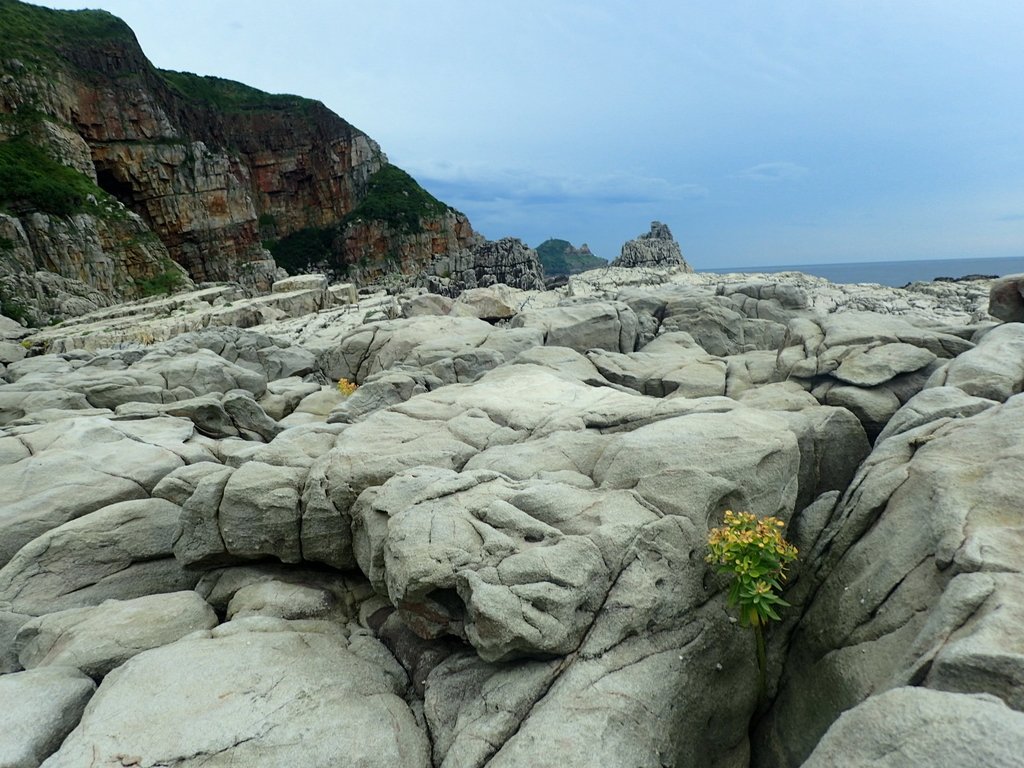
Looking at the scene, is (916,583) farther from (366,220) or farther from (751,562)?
(366,220)

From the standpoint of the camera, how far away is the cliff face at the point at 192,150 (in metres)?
85.9

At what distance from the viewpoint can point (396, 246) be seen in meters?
127

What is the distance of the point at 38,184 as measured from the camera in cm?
7256

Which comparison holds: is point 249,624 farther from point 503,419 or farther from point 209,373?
point 209,373

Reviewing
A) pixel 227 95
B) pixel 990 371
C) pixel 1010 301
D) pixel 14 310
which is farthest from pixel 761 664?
pixel 227 95

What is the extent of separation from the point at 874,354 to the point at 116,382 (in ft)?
104

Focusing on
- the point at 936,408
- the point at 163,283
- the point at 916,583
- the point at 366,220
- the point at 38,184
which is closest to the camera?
the point at 916,583

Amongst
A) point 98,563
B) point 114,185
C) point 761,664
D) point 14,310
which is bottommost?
point 98,563

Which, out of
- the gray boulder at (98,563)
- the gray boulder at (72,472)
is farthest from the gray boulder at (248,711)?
the gray boulder at (72,472)

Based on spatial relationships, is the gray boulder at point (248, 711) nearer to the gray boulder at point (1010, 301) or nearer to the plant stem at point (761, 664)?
the plant stem at point (761, 664)

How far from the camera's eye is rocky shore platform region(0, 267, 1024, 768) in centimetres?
764

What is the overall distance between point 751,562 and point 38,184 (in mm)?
94304

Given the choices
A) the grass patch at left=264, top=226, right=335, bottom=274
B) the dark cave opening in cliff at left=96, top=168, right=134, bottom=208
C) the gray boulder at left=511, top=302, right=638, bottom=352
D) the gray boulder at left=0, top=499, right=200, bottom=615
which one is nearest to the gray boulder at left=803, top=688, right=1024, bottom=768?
the gray boulder at left=0, top=499, right=200, bottom=615

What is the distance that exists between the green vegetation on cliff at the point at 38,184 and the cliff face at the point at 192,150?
123 centimetres
